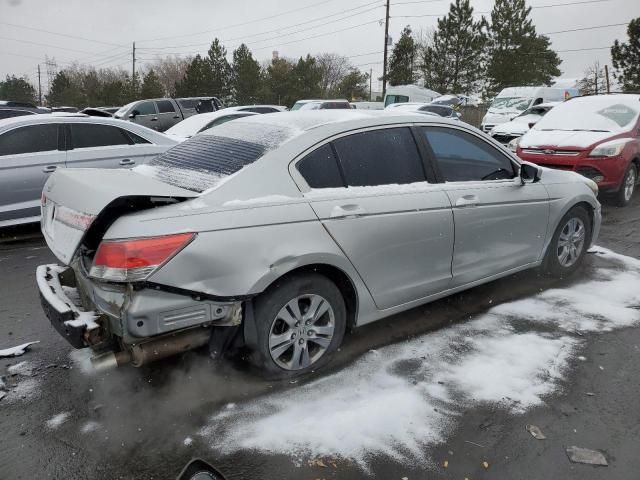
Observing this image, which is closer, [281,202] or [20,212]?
[281,202]

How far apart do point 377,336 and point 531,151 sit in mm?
5909

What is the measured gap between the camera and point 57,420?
2910 millimetres

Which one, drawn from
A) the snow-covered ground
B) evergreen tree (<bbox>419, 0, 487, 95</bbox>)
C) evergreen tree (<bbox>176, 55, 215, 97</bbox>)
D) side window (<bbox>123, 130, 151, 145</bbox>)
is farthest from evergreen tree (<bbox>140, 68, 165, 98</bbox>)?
the snow-covered ground

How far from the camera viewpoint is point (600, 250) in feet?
20.0

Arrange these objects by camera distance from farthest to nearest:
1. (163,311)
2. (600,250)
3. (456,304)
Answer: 1. (600,250)
2. (456,304)
3. (163,311)

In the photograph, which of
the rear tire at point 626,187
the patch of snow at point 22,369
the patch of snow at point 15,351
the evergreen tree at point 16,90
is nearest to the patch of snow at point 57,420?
the patch of snow at point 22,369

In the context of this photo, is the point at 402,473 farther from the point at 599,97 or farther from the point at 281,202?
the point at 599,97

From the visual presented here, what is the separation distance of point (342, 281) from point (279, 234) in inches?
24.9

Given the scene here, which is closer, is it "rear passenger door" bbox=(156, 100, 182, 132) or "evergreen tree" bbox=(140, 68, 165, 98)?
"rear passenger door" bbox=(156, 100, 182, 132)

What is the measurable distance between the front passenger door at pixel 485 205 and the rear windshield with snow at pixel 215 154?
1.22 meters

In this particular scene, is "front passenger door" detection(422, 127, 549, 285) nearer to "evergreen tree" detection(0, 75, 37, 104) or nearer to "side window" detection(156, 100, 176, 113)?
"side window" detection(156, 100, 176, 113)

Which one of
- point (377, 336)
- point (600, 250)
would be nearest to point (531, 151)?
point (600, 250)

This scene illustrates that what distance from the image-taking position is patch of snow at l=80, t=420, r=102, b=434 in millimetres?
2809

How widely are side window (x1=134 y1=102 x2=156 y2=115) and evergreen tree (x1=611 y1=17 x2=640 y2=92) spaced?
978 inches
